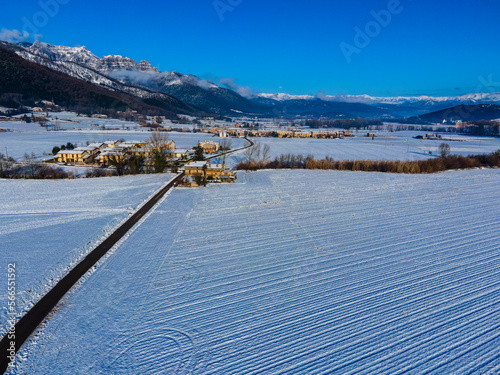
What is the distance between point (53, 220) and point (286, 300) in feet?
44.1

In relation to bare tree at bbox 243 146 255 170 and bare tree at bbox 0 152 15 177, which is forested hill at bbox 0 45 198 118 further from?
bare tree at bbox 243 146 255 170

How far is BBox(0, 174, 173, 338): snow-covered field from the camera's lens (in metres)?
9.51

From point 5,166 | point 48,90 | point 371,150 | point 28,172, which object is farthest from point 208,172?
point 48,90

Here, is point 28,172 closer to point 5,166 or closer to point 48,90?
point 5,166

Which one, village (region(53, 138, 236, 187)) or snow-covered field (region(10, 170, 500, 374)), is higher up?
village (region(53, 138, 236, 187))

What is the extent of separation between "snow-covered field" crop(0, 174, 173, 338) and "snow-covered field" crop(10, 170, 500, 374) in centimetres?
163

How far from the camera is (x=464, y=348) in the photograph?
21.7ft

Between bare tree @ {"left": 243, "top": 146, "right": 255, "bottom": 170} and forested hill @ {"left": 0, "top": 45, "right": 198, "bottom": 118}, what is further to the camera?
forested hill @ {"left": 0, "top": 45, "right": 198, "bottom": 118}

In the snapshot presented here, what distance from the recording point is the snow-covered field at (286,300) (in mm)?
6266

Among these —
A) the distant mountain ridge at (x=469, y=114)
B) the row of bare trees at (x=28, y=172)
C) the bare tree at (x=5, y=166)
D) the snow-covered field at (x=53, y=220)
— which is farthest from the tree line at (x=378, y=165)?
the distant mountain ridge at (x=469, y=114)

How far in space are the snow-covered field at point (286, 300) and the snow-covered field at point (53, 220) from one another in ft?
5.36

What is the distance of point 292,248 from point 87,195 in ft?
52.7

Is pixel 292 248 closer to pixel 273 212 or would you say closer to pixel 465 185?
pixel 273 212

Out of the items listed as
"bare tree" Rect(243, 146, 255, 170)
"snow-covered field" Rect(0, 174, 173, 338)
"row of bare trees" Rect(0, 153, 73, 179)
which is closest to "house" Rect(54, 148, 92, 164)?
"row of bare trees" Rect(0, 153, 73, 179)
